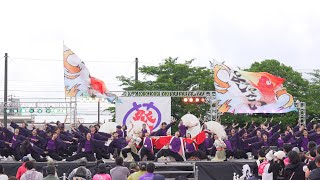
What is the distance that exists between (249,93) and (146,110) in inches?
180

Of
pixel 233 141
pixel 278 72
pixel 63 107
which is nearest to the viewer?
pixel 233 141

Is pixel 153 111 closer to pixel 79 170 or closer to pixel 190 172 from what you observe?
pixel 190 172

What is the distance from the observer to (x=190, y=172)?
18797mm

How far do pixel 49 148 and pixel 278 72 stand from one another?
2328cm

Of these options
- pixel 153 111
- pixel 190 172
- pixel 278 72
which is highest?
pixel 278 72

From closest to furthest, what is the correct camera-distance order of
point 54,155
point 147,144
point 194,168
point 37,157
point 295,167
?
point 295,167, point 194,168, point 37,157, point 147,144, point 54,155

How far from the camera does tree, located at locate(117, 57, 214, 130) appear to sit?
40844 millimetres

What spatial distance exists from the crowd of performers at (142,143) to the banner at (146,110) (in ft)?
20.1

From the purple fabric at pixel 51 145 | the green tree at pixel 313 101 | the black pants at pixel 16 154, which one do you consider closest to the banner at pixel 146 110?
the purple fabric at pixel 51 145

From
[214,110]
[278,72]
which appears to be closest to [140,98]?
[214,110]

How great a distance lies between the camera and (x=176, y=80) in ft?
142

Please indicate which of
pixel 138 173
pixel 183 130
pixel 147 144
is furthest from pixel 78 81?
pixel 138 173

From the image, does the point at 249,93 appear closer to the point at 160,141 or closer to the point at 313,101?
the point at 160,141

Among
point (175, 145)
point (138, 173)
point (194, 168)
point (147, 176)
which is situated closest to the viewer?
point (147, 176)
